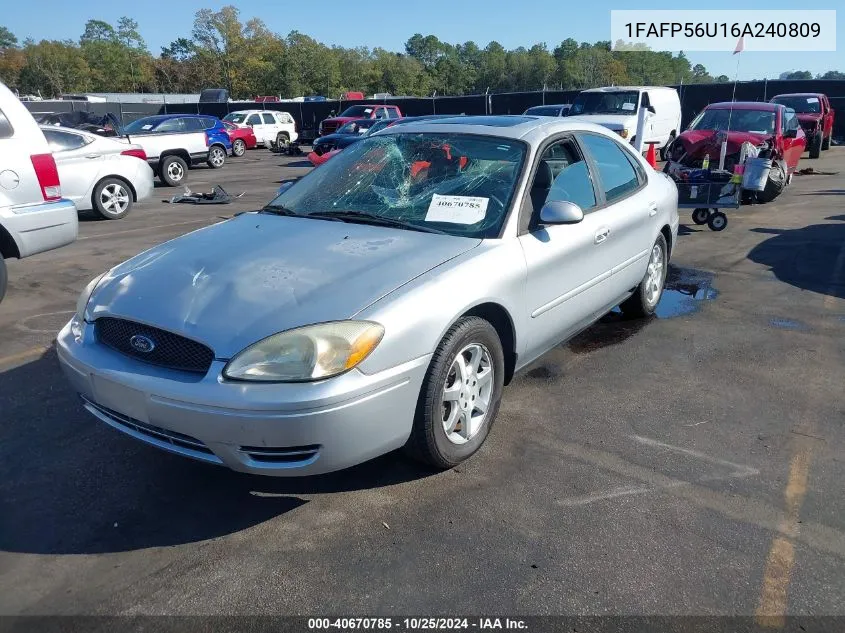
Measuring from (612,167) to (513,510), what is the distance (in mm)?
2719

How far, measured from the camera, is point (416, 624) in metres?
2.39

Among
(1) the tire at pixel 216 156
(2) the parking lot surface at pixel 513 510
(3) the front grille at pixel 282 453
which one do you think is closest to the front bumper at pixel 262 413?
(3) the front grille at pixel 282 453

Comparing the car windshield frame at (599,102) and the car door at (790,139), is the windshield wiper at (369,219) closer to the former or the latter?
the car door at (790,139)

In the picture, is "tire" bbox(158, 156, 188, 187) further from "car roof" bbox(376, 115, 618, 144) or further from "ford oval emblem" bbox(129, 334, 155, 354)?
"ford oval emblem" bbox(129, 334, 155, 354)

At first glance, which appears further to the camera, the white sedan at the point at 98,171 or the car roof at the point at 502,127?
the white sedan at the point at 98,171

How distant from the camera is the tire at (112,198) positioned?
10.8 m

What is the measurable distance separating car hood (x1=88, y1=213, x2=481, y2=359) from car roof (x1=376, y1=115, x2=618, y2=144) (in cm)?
96

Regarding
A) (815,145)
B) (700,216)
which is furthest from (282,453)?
(815,145)

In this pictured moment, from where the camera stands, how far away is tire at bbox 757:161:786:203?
1102 cm

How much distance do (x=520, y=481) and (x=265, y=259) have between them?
1602 mm

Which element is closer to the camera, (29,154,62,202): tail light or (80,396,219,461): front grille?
(80,396,219,461): front grille

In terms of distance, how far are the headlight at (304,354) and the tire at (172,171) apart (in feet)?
47.7

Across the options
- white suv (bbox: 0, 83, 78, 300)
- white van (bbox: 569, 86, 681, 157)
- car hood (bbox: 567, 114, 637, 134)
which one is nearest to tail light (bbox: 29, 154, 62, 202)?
white suv (bbox: 0, 83, 78, 300)

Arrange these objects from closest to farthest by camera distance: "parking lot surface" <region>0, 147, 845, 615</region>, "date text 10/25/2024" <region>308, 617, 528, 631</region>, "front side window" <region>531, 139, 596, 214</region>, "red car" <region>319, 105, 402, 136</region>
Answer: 1. "date text 10/25/2024" <region>308, 617, 528, 631</region>
2. "parking lot surface" <region>0, 147, 845, 615</region>
3. "front side window" <region>531, 139, 596, 214</region>
4. "red car" <region>319, 105, 402, 136</region>
